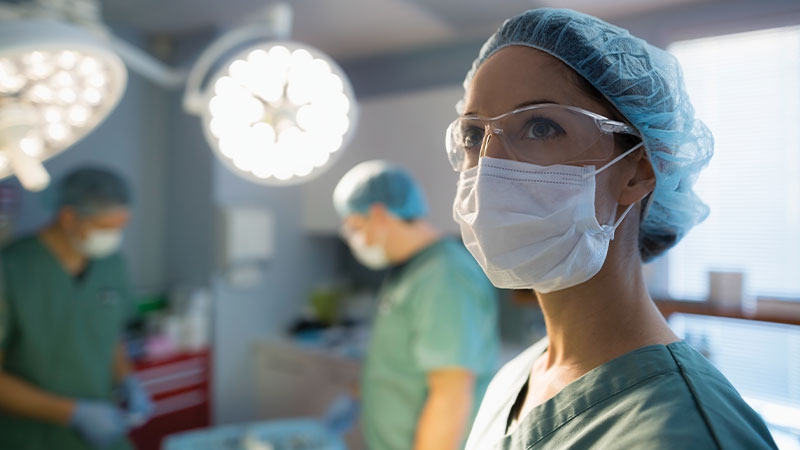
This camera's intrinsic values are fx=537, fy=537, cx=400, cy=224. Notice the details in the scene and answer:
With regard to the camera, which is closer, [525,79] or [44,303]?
[525,79]

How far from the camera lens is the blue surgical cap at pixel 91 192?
6.31ft

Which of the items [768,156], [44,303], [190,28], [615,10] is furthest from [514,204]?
[190,28]

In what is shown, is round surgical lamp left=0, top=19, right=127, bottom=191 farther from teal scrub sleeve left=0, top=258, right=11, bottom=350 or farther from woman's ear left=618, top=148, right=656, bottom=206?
teal scrub sleeve left=0, top=258, right=11, bottom=350

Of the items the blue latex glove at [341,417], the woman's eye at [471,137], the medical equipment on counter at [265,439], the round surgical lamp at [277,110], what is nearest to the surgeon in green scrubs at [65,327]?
the medical equipment on counter at [265,439]

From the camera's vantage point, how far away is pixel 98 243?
1947 millimetres

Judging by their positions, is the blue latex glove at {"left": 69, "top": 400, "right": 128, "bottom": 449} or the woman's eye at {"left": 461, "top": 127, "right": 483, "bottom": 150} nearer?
the woman's eye at {"left": 461, "top": 127, "right": 483, "bottom": 150}

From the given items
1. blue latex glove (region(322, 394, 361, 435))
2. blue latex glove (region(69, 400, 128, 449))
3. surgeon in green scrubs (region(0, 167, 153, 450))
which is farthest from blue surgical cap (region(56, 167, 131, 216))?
blue latex glove (region(322, 394, 361, 435))

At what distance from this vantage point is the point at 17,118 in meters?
0.74

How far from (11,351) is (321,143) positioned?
1566mm

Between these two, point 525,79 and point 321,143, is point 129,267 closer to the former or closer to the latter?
point 321,143

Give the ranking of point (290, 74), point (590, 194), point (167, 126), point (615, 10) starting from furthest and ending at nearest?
1. point (167, 126)
2. point (615, 10)
3. point (290, 74)
4. point (590, 194)

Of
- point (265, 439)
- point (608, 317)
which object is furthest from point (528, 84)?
point (265, 439)

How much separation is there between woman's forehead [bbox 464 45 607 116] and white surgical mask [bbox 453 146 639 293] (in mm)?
79

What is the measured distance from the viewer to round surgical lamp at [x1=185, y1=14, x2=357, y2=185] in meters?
0.97
